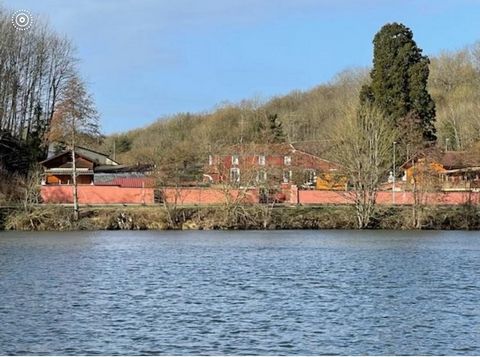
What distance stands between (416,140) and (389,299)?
40.8 metres

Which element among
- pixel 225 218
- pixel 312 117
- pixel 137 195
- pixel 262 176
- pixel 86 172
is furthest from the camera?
pixel 312 117

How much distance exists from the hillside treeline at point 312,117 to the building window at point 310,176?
5.74m

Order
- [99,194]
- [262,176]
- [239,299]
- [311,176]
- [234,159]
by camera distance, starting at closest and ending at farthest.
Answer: [239,299] < [262,176] < [99,194] < [234,159] < [311,176]

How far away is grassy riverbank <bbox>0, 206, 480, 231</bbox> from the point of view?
61781mm

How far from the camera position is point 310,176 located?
70.8 metres

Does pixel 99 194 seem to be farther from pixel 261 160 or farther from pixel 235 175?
pixel 261 160

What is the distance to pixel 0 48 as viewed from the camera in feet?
244

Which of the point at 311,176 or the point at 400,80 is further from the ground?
the point at 400,80

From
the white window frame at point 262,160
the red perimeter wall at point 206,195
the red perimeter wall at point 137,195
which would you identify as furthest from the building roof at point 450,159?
the red perimeter wall at point 137,195

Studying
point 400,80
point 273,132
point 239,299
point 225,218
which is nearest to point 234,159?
point 225,218

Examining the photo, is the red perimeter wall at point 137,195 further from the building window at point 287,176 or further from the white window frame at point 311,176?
the white window frame at point 311,176

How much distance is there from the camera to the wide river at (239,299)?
64.6 ft

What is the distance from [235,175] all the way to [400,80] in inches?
714

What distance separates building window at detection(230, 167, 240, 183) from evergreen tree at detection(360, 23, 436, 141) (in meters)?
13.7
